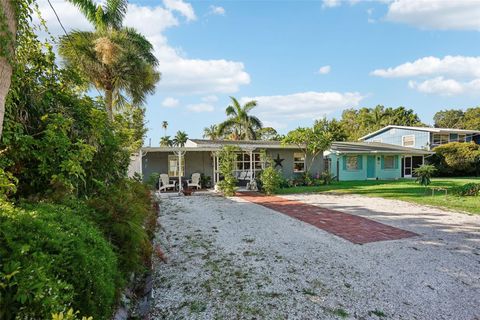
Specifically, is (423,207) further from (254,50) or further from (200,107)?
(200,107)

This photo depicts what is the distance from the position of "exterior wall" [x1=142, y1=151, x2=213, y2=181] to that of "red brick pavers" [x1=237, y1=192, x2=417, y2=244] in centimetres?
777

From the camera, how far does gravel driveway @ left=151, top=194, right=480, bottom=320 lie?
328cm

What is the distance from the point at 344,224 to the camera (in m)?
7.56

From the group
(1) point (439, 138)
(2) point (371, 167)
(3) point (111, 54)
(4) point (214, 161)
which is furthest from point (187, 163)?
(1) point (439, 138)

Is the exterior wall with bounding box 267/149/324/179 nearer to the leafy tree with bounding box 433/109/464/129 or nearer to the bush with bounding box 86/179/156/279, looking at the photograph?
the bush with bounding box 86/179/156/279

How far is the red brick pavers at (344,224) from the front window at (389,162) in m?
16.5

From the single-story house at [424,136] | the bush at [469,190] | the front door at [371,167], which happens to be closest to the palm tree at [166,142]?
the front door at [371,167]

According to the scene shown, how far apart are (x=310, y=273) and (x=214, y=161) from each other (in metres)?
12.9

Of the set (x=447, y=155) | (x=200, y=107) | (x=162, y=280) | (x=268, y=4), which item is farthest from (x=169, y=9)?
(x=447, y=155)

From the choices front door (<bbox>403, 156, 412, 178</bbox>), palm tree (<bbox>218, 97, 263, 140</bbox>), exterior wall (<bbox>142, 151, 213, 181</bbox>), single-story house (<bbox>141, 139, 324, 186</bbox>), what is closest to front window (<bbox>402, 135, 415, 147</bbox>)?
front door (<bbox>403, 156, 412, 178</bbox>)

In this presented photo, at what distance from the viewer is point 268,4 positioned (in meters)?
10.1

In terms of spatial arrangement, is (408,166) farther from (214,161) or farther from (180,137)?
(180,137)

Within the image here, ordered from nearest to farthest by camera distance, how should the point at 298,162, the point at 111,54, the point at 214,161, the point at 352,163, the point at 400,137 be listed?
the point at 111,54 → the point at 214,161 → the point at 298,162 → the point at 352,163 → the point at 400,137

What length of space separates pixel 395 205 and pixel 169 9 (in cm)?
1113
